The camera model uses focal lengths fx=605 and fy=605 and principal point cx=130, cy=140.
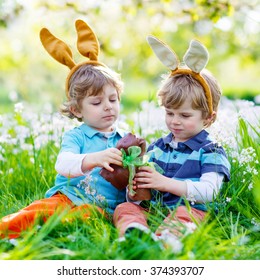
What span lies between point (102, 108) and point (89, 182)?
448 mm

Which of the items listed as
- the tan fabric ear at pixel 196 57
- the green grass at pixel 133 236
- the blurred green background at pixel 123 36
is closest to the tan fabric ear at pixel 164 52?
the tan fabric ear at pixel 196 57

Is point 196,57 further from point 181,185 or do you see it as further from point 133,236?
point 133,236

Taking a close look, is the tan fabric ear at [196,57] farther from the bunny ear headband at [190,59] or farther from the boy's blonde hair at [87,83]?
the boy's blonde hair at [87,83]

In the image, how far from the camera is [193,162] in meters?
3.43

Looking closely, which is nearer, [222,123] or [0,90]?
[222,123]

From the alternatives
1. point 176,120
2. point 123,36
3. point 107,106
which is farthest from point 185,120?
point 123,36

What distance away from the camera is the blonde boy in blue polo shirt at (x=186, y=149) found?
3287 mm

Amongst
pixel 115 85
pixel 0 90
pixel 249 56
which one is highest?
pixel 115 85

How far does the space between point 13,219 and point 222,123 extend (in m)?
1.71

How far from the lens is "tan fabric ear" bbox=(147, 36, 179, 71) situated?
3.49 metres

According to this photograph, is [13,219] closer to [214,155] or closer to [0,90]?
[214,155]

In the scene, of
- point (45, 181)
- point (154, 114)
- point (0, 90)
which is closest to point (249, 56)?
point (0, 90)

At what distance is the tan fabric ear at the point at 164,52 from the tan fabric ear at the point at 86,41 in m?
0.45

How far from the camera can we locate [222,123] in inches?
167
